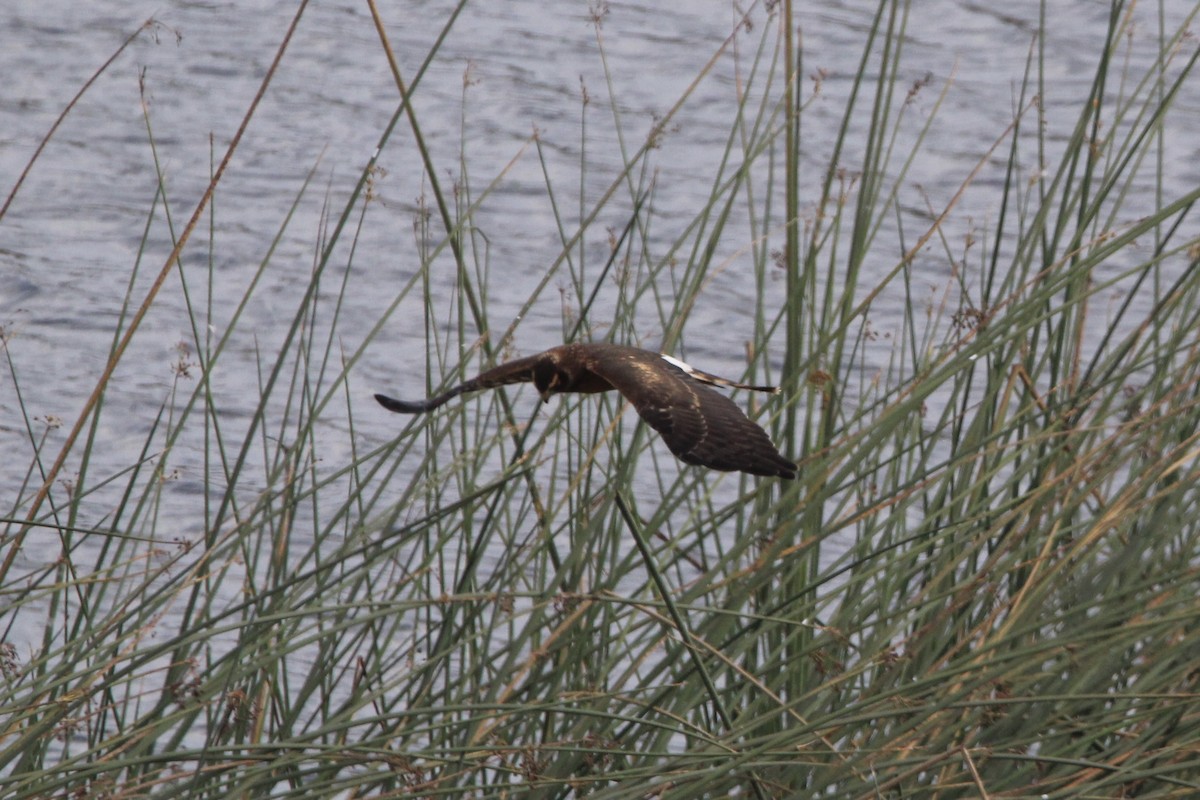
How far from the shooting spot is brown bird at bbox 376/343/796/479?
1528 millimetres

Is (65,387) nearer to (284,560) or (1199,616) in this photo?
(284,560)

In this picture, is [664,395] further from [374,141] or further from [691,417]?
[374,141]

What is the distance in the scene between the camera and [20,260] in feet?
15.3

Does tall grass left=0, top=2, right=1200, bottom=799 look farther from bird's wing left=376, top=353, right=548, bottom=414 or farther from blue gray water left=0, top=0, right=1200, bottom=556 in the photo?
blue gray water left=0, top=0, right=1200, bottom=556

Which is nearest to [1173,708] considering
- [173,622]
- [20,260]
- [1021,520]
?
[1021,520]

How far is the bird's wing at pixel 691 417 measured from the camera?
151 centimetres

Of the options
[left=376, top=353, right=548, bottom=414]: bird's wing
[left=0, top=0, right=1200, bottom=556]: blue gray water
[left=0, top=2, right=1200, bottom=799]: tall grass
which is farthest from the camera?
[left=0, top=0, right=1200, bottom=556]: blue gray water

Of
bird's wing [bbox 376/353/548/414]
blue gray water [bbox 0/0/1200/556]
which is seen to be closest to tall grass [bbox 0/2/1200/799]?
bird's wing [bbox 376/353/548/414]

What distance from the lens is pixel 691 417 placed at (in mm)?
1615

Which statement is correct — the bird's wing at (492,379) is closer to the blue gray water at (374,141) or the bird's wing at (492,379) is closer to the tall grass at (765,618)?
the tall grass at (765,618)

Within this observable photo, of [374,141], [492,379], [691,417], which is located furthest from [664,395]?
[374,141]

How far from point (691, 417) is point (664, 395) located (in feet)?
0.20

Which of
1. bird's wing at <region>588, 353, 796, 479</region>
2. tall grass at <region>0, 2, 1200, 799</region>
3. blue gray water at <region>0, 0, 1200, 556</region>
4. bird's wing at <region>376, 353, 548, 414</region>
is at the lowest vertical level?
blue gray water at <region>0, 0, 1200, 556</region>

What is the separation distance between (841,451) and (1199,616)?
0.41 metres
